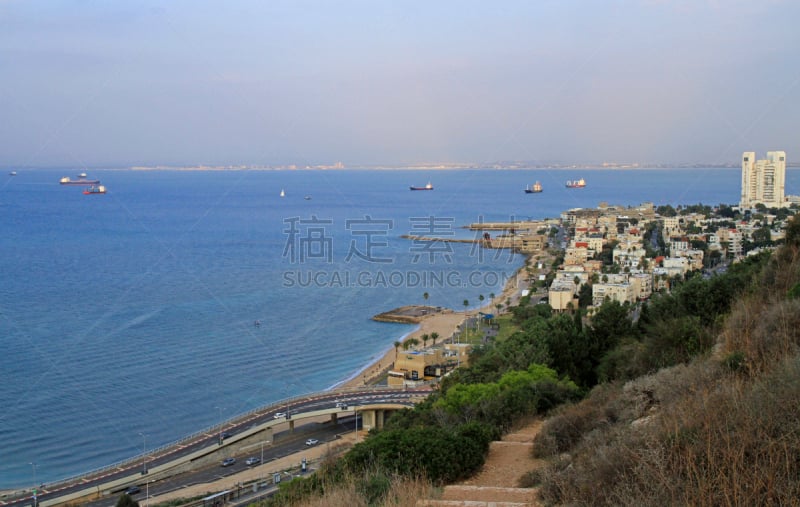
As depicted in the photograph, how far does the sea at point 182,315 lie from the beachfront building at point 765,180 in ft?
46.3

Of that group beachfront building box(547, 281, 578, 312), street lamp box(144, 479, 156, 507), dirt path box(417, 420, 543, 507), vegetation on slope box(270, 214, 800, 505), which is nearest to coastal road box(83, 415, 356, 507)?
street lamp box(144, 479, 156, 507)

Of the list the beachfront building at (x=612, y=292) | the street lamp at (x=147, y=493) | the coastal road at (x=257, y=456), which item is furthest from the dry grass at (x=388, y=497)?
the beachfront building at (x=612, y=292)

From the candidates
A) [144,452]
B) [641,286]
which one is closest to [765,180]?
[641,286]

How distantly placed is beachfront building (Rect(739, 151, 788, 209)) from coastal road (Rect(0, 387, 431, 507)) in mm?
27113

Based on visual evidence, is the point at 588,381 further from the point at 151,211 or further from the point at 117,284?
the point at 151,211

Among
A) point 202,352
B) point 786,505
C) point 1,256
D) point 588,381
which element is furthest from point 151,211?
point 786,505

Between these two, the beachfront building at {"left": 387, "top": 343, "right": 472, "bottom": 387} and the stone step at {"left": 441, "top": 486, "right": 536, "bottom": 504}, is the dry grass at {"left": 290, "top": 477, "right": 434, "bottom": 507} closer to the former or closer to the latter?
the stone step at {"left": 441, "top": 486, "right": 536, "bottom": 504}

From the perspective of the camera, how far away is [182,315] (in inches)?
562

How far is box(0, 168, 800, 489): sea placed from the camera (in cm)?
901

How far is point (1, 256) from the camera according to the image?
74.8 ft

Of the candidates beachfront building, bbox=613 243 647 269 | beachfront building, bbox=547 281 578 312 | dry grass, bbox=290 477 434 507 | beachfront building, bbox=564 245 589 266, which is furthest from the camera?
beachfront building, bbox=564 245 589 266

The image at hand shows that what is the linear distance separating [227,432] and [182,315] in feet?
21.0

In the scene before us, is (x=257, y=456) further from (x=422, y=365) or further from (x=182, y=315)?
(x=182, y=315)

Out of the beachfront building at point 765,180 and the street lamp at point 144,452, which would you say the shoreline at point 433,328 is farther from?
the beachfront building at point 765,180
